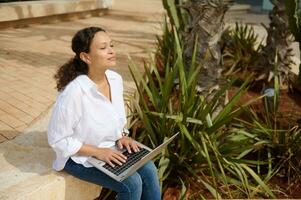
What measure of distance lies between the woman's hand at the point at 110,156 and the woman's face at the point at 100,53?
0.52 meters

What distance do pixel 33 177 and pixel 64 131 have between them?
379 millimetres

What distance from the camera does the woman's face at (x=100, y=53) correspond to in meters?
2.63

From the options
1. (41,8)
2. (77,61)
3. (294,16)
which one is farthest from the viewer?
(41,8)

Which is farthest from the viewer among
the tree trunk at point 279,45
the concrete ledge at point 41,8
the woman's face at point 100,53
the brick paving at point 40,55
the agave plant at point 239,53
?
the concrete ledge at point 41,8

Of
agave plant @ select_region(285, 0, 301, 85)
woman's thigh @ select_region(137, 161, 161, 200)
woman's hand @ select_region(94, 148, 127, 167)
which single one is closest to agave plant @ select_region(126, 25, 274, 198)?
woman's thigh @ select_region(137, 161, 161, 200)

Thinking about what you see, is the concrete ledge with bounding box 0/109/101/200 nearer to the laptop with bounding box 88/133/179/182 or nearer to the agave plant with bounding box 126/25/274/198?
the laptop with bounding box 88/133/179/182

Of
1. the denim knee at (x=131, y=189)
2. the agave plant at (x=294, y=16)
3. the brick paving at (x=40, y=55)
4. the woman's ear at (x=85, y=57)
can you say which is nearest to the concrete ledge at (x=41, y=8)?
the brick paving at (x=40, y=55)

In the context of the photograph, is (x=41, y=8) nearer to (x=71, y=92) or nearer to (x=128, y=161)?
(x=71, y=92)

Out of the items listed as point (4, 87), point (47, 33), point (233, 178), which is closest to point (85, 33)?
point (233, 178)

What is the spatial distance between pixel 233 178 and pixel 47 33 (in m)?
4.71

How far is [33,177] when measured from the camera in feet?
8.73

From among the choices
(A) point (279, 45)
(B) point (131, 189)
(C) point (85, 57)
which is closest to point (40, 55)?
(A) point (279, 45)

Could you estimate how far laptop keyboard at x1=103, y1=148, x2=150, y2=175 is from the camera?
259cm

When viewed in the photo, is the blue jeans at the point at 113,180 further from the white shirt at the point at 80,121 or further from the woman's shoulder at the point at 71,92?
the woman's shoulder at the point at 71,92
